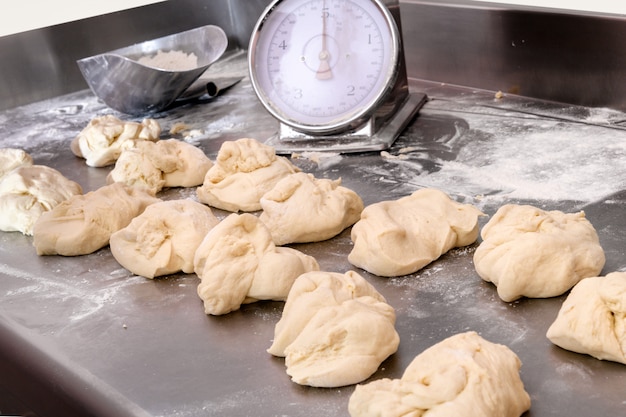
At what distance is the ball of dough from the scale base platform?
793 millimetres

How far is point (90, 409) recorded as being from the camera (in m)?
1.66

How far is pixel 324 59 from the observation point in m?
2.78

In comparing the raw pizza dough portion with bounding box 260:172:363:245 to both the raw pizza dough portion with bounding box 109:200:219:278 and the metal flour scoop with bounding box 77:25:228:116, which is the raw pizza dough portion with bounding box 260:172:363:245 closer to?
the raw pizza dough portion with bounding box 109:200:219:278

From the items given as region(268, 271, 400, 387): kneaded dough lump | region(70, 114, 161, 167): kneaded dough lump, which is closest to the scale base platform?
region(70, 114, 161, 167): kneaded dough lump

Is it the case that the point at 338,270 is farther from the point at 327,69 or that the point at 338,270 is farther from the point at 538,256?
the point at 327,69

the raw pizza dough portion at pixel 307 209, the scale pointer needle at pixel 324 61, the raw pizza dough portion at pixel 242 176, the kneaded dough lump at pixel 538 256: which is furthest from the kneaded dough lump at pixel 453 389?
the scale pointer needle at pixel 324 61

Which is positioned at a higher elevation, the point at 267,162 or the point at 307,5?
the point at 307,5

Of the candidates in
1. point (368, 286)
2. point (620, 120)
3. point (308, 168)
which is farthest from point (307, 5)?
point (368, 286)

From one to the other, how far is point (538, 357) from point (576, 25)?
1665 millimetres

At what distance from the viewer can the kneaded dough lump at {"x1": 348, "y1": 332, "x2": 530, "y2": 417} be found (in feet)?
4.76

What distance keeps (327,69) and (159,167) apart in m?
0.61

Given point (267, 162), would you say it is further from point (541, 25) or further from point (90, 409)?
point (541, 25)

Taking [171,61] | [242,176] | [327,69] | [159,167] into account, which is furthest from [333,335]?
[171,61]

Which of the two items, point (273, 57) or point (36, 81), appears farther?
point (36, 81)
